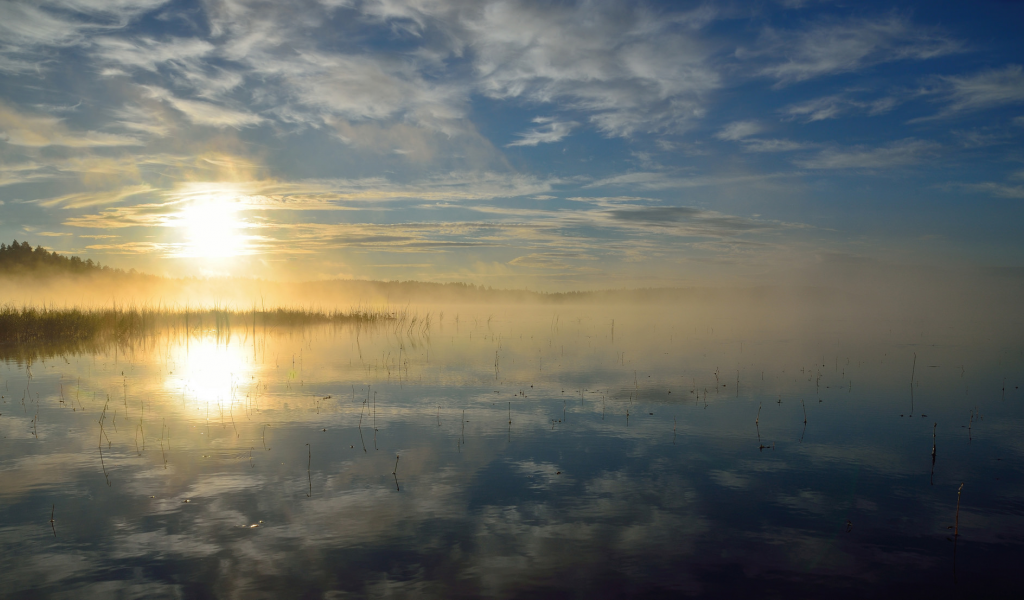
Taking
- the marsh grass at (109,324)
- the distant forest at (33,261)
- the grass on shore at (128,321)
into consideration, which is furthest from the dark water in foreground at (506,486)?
the distant forest at (33,261)

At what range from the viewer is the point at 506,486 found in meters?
9.84

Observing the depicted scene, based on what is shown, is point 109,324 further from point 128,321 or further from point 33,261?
point 33,261

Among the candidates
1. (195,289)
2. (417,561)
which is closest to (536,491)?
(417,561)

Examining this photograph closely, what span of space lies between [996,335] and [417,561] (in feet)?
149

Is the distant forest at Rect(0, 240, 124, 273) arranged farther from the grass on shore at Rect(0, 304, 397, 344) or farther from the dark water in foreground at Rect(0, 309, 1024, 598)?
the dark water in foreground at Rect(0, 309, 1024, 598)

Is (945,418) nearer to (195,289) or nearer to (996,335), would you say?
(996,335)

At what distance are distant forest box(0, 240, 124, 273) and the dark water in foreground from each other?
79.9 m

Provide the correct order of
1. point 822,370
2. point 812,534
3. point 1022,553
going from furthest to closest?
point 822,370
point 812,534
point 1022,553

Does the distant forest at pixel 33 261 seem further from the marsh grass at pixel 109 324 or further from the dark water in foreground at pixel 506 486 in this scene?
the dark water in foreground at pixel 506 486

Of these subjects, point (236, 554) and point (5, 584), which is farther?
point (236, 554)

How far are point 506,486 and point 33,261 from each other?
327 ft

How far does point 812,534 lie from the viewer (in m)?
8.13

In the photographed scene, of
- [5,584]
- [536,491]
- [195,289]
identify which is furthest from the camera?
[195,289]

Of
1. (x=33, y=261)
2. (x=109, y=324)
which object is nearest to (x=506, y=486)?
(x=109, y=324)
